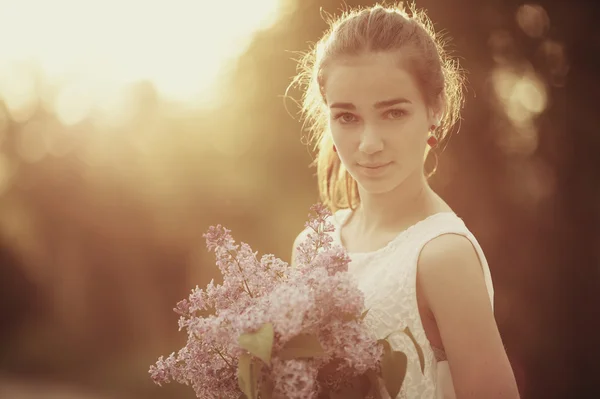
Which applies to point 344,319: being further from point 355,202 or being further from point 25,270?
point 25,270

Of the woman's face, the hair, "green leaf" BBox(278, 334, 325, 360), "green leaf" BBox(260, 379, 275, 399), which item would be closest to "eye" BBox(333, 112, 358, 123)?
the woman's face

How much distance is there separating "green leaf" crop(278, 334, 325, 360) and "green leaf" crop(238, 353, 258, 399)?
0.28ft

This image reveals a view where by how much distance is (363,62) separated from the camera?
2303mm

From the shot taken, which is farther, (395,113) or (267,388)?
(395,113)

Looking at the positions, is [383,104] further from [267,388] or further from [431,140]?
[267,388]

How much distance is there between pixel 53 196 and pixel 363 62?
9.55 metres

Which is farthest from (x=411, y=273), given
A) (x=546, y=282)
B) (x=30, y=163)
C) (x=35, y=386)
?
(x=30, y=163)

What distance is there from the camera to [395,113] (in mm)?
2287

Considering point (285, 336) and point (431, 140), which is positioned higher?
point (431, 140)

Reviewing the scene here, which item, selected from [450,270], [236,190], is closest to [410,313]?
[450,270]

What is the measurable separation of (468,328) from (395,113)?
0.79 m

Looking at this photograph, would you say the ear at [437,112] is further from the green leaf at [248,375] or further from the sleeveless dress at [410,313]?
the green leaf at [248,375]

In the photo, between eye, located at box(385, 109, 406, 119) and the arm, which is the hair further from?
the arm

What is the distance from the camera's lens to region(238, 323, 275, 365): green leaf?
157 cm
